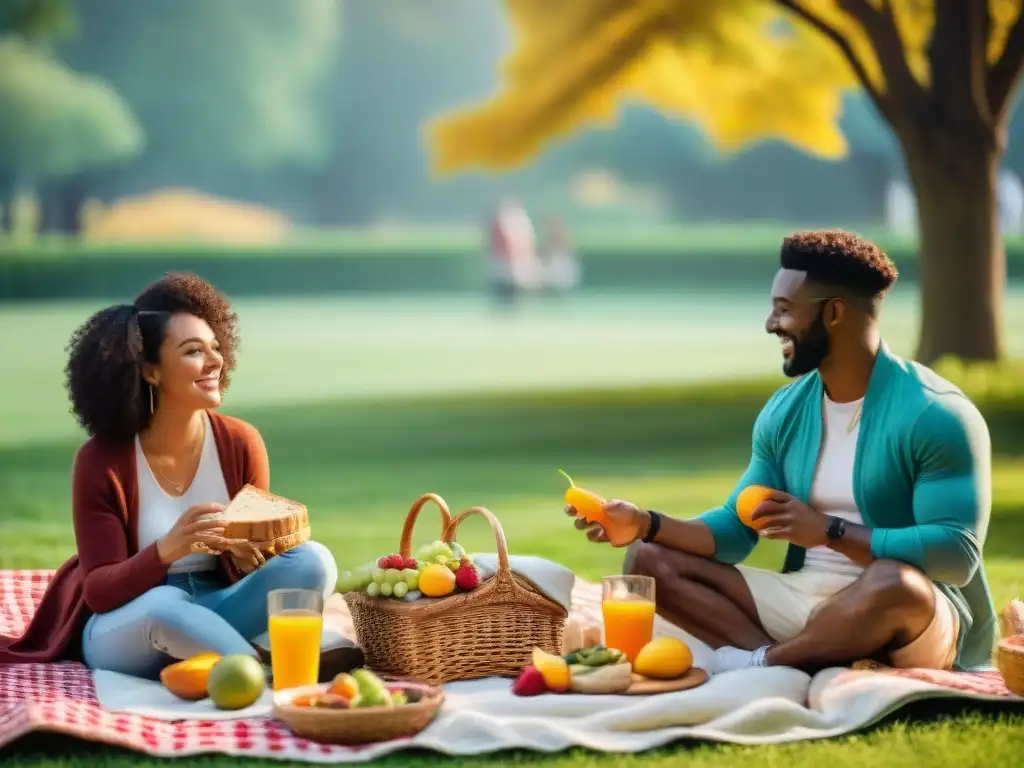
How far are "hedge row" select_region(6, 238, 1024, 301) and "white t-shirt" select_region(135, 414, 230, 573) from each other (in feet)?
56.4

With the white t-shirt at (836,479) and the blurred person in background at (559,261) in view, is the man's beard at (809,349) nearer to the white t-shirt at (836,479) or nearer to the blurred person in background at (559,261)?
the white t-shirt at (836,479)

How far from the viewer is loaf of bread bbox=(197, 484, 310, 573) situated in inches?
167

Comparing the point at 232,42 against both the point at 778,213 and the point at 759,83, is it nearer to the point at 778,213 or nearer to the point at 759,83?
the point at 778,213

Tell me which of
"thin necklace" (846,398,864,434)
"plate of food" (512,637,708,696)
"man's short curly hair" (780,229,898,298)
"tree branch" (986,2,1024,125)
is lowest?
"plate of food" (512,637,708,696)

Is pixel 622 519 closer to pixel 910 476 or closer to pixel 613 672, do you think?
pixel 613 672

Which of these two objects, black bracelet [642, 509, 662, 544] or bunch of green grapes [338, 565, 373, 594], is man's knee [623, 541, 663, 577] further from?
bunch of green grapes [338, 565, 373, 594]

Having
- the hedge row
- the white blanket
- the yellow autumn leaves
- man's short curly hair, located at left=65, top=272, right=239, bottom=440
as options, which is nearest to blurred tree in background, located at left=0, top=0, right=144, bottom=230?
the hedge row

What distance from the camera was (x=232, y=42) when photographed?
2253cm

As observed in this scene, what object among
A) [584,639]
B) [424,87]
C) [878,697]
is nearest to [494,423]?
[584,639]

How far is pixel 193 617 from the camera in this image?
168 inches

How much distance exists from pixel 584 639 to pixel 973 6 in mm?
7554

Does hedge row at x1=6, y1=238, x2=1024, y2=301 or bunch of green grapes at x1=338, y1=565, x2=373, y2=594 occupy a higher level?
hedge row at x1=6, y1=238, x2=1024, y2=301

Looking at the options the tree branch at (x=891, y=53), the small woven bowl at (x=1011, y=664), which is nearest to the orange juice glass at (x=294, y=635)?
the small woven bowl at (x=1011, y=664)

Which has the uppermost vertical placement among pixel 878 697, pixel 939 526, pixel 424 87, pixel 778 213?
pixel 424 87
